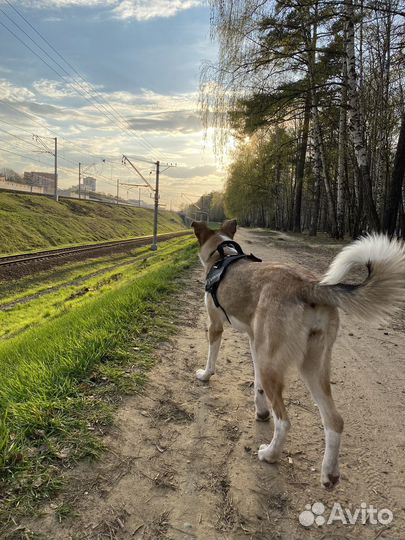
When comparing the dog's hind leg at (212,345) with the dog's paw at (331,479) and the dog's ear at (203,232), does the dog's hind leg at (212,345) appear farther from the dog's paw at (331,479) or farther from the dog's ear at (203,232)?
the dog's paw at (331,479)

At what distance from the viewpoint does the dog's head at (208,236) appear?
4602mm

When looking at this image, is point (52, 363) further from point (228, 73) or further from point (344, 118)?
point (344, 118)

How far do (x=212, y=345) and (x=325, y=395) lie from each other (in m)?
1.67

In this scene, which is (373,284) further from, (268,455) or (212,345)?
(212,345)

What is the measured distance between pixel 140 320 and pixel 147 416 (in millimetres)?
2634

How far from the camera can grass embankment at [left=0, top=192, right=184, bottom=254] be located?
2911 centimetres

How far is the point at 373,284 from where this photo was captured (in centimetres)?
246

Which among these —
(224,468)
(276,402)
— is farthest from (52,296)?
(276,402)

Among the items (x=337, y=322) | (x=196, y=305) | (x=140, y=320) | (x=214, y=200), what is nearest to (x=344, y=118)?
(x=196, y=305)

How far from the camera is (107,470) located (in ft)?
8.34

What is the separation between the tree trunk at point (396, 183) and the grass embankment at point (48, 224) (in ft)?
79.6

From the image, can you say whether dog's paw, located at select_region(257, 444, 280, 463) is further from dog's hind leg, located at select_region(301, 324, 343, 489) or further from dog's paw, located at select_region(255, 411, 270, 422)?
dog's paw, located at select_region(255, 411, 270, 422)

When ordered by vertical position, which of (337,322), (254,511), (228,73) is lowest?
(254,511)

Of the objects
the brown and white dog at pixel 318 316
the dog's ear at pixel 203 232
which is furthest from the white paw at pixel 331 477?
the dog's ear at pixel 203 232
